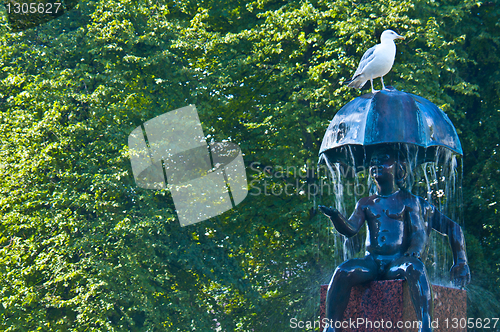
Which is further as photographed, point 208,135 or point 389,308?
point 208,135

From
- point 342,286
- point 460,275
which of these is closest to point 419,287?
point 342,286

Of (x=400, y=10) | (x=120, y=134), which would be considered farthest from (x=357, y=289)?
(x=400, y=10)

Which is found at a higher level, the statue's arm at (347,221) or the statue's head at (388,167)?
the statue's head at (388,167)

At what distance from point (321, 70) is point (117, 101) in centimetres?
450

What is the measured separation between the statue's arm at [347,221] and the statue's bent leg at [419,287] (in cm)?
60

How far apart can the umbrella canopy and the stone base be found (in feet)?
3.96

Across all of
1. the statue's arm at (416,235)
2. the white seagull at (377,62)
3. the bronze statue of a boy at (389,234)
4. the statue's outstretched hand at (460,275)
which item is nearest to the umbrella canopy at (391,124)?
the bronze statue of a boy at (389,234)

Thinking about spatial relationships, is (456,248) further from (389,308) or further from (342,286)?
(342,286)

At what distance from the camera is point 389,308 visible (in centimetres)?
492

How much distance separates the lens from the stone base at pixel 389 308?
486 centimetres

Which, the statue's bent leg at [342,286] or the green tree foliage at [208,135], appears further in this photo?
the green tree foliage at [208,135]

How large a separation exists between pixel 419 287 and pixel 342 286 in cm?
64

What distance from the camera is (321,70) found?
516 inches

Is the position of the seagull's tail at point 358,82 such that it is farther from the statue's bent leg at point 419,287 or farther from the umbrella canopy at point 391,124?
the statue's bent leg at point 419,287
